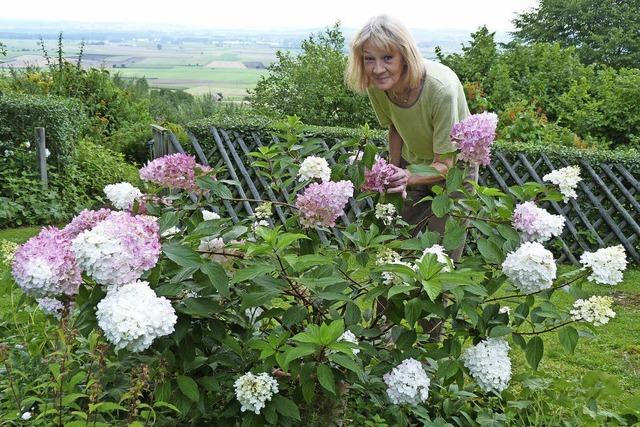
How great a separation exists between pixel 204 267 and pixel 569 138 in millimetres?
5830

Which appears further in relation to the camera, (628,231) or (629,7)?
(629,7)

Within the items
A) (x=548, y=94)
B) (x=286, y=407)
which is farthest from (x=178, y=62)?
(x=286, y=407)

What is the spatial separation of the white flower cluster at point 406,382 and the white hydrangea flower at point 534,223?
20.3 inches

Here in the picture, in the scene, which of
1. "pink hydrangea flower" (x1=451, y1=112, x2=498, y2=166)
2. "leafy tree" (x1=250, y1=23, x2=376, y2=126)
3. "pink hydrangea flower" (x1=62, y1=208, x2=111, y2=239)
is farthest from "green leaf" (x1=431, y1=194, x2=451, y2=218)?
"leafy tree" (x1=250, y1=23, x2=376, y2=126)

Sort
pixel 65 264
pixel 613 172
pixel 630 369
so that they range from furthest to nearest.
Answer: pixel 613 172
pixel 630 369
pixel 65 264

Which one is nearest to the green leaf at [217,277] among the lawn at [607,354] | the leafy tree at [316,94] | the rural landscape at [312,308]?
the rural landscape at [312,308]

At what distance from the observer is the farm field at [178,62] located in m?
10.2

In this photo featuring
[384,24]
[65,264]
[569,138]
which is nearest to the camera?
[65,264]

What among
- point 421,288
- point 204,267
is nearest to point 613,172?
point 421,288

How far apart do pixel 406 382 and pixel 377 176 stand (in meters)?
0.70

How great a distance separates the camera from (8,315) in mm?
3273

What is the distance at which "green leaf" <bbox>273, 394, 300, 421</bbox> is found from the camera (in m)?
2.13

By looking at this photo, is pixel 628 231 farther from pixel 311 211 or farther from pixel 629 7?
pixel 629 7

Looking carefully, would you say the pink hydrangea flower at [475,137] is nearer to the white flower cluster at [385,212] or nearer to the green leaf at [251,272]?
the white flower cluster at [385,212]
